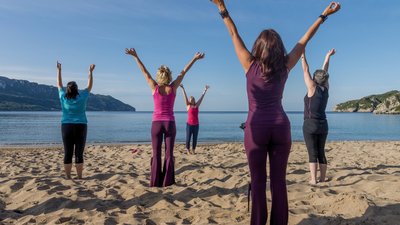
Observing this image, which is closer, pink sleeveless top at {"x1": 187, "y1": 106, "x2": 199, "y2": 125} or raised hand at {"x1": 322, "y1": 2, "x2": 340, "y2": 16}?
raised hand at {"x1": 322, "y1": 2, "x2": 340, "y2": 16}

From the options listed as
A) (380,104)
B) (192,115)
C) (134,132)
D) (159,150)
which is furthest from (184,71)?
(380,104)

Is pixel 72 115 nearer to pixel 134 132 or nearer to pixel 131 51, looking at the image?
pixel 131 51

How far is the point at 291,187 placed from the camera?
5.89 m

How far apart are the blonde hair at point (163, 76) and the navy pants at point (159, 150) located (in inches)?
27.4

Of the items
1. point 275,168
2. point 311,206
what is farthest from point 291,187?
point 275,168

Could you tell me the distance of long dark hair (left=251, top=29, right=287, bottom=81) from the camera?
10.3ft

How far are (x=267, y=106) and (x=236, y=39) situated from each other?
0.70 meters

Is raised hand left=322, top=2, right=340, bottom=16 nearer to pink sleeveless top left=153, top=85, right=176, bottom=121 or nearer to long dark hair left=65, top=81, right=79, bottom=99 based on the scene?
pink sleeveless top left=153, top=85, right=176, bottom=121

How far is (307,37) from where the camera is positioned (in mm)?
3355

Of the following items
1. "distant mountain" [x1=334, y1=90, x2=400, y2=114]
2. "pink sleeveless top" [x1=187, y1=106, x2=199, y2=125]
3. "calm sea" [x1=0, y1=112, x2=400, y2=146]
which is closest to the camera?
"pink sleeveless top" [x1=187, y1=106, x2=199, y2=125]

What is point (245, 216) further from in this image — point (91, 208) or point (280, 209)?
point (91, 208)

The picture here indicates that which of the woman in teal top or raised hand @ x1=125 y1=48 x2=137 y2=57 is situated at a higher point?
raised hand @ x1=125 y1=48 x2=137 y2=57

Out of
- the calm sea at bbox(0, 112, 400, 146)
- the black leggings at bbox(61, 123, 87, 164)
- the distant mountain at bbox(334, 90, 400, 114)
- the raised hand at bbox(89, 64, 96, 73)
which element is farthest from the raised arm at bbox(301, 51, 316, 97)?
the distant mountain at bbox(334, 90, 400, 114)

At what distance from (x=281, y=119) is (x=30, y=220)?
10.6ft
